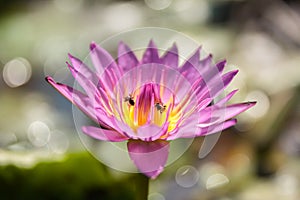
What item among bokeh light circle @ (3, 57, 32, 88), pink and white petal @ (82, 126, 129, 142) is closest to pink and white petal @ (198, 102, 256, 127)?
pink and white petal @ (82, 126, 129, 142)

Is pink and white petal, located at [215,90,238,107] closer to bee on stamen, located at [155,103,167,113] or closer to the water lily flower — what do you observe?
the water lily flower

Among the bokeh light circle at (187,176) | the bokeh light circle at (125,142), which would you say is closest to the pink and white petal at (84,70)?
the bokeh light circle at (125,142)

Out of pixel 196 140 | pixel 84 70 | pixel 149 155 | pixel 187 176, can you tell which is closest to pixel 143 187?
A: pixel 149 155

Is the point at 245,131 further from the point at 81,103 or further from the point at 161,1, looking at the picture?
the point at 81,103

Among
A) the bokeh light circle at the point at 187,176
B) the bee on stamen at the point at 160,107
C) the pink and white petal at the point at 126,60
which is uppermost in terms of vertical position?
the bokeh light circle at the point at 187,176

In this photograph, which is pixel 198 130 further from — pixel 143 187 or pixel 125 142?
pixel 125 142

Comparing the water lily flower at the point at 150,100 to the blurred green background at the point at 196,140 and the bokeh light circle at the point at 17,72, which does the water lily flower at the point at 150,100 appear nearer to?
the blurred green background at the point at 196,140
